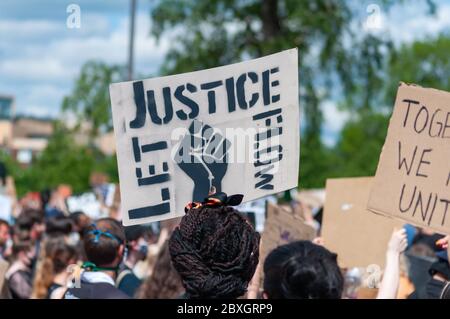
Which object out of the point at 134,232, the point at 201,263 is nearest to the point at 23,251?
the point at 134,232

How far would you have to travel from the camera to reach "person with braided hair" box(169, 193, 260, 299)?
276 centimetres

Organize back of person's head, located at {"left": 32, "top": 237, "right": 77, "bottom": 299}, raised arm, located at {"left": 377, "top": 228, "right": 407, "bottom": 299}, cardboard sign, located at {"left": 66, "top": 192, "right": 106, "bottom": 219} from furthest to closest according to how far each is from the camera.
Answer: cardboard sign, located at {"left": 66, "top": 192, "right": 106, "bottom": 219} → back of person's head, located at {"left": 32, "top": 237, "right": 77, "bottom": 299} → raised arm, located at {"left": 377, "top": 228, "right": 407, "bottom": 299}

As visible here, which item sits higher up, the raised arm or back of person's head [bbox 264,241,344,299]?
back of person's head [bbox 264,241,344,299]

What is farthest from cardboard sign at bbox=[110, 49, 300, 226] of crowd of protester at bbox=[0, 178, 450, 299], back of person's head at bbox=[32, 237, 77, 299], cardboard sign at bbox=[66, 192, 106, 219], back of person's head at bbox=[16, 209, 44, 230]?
cardboard sign at bbox=[66, 192, 106, 219]

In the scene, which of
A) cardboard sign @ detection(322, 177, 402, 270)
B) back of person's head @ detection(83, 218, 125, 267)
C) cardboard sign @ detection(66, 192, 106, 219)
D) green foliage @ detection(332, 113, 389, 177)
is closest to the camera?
back of person's head @ detection(83, 218, 125, 267)

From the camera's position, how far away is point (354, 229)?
517 centimetres

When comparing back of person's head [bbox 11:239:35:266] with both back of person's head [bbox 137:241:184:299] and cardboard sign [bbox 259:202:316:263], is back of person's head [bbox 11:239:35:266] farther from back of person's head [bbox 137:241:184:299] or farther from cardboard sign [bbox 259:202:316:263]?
cardboard sign [bbox 259:202:316:263]

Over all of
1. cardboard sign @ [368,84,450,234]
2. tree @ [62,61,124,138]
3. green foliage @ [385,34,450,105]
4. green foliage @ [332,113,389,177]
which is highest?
cardboard sign @ [368,84,450,234]

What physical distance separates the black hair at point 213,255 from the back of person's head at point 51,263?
127 inches

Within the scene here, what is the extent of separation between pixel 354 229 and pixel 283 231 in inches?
15.2

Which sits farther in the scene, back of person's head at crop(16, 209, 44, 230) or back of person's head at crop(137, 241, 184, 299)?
back of person's head at crop(16, 209, 44, 230)

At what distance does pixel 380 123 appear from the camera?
55.6 meters

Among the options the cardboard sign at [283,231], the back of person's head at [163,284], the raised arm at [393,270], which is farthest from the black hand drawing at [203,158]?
the cardboard sign at [283,231]
